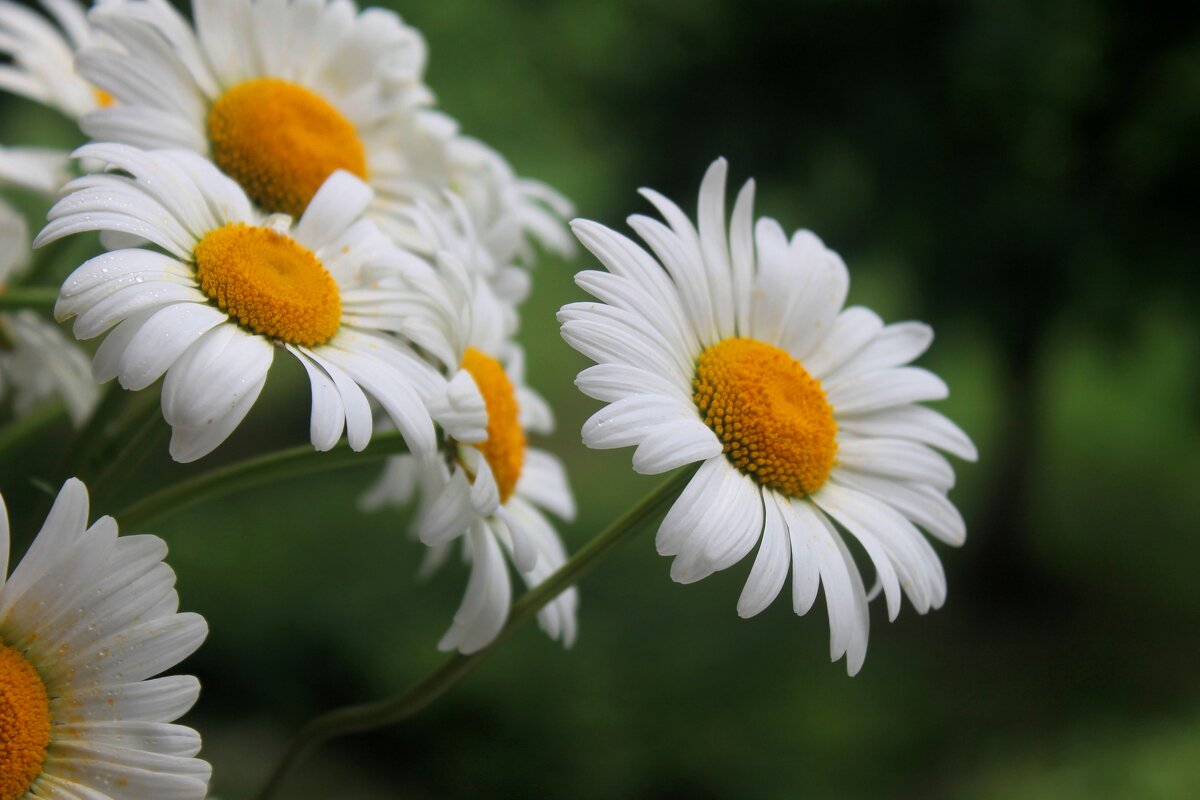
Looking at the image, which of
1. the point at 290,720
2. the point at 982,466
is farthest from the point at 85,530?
the point at 982,466

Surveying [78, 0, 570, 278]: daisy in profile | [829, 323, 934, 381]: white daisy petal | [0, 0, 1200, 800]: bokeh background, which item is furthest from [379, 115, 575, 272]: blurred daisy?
[0, 0, 1200, 800]: bokeh background

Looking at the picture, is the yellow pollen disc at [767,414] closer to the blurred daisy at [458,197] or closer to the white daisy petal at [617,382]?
the white daisy petal at [617,382]

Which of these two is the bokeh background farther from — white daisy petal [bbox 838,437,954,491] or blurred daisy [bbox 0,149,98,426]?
white daisy petal [bbox 838,437,954,491]

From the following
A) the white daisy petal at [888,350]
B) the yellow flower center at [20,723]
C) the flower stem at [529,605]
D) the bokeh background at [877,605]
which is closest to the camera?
the yellow flower center at [20,723]

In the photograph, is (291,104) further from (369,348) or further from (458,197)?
(369,348)

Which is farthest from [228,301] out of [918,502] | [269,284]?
[918,502]

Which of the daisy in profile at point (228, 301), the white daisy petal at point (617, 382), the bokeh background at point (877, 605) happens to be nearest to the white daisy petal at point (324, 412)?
the daisy in profile at point (228, 301)

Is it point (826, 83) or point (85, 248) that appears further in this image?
point (826, 83)

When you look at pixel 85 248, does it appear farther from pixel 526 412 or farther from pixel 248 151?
pixel 526 412
